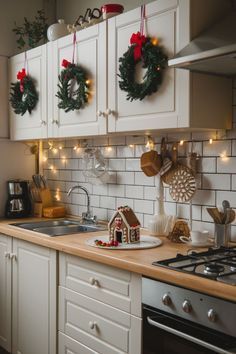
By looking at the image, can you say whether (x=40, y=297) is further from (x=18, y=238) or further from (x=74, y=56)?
(x=74, y=56)

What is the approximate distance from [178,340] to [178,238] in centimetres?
75

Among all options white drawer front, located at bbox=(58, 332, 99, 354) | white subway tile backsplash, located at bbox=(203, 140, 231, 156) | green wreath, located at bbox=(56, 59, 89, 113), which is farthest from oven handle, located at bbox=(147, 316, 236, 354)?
green wreath, located at bbox=(56, 59, 89, 113)

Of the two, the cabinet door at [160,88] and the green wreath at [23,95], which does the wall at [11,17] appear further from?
the cabinet door at [160,88]

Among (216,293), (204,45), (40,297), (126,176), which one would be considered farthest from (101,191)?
(216,293)

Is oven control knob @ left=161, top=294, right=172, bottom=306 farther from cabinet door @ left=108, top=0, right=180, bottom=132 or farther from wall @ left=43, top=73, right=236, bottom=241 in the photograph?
cabinet door @ left=108, top=0, right=180, bottom=132

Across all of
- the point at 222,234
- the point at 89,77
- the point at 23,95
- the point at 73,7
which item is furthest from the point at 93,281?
the point at 73,7

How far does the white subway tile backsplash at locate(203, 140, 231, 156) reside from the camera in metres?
2.36

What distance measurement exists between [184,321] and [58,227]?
1615mm

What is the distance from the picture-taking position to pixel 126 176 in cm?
298

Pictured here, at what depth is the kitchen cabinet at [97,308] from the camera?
1995mm

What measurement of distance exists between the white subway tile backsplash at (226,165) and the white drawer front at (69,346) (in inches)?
44.2

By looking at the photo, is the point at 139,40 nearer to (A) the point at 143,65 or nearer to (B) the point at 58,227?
(A) the point at 143,65

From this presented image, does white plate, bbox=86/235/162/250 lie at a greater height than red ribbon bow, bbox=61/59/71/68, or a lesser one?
lesser

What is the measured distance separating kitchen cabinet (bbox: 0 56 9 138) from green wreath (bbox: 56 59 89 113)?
72 cm
